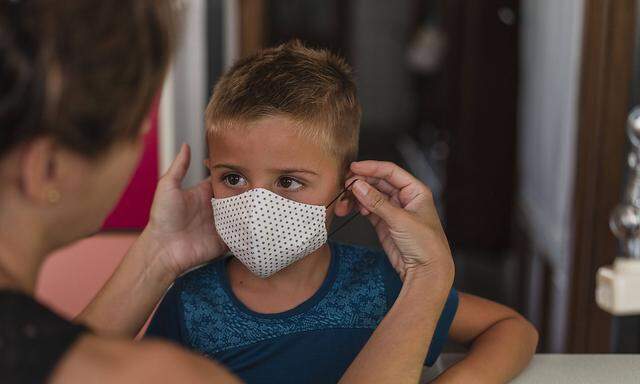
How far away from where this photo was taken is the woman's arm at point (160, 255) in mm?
1310

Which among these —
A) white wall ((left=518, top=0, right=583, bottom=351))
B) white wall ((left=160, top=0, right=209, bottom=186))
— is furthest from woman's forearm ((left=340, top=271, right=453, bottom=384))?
white wall ((left=160, top=0, right=209, bottom=186))

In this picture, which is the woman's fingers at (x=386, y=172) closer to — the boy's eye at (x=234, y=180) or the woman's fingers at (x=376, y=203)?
the woman's fingers at (x=376, y=203)

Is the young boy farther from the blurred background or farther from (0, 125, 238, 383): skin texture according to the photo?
(0, 125, 238, 383): skin texture

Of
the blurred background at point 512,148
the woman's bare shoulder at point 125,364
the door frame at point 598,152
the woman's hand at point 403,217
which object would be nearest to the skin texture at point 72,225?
the woman's bare shoulder at point 125,364

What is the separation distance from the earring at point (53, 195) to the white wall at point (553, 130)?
196 cm

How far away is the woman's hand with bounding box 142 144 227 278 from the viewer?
53.6 inches

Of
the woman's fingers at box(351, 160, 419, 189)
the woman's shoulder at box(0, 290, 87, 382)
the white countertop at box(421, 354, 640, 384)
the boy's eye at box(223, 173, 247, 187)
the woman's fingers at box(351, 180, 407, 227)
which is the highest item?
the woman's shoulder at box(0, 290, 87, 382)

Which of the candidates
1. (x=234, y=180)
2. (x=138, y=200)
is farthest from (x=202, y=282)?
(x=138, y=200)

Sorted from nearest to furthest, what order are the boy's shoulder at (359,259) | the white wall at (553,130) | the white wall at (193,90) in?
the boy's shoulder at (359,259) < the white wall at (553,130) < the white wall at (193,90)

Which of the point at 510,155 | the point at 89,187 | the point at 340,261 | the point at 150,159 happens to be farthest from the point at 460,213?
the point at 89,187

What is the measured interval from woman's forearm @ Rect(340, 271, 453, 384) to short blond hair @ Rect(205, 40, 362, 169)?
287 mm

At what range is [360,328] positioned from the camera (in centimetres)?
138

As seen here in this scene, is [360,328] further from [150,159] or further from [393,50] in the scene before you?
[393,50]

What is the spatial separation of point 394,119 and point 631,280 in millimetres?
7433
